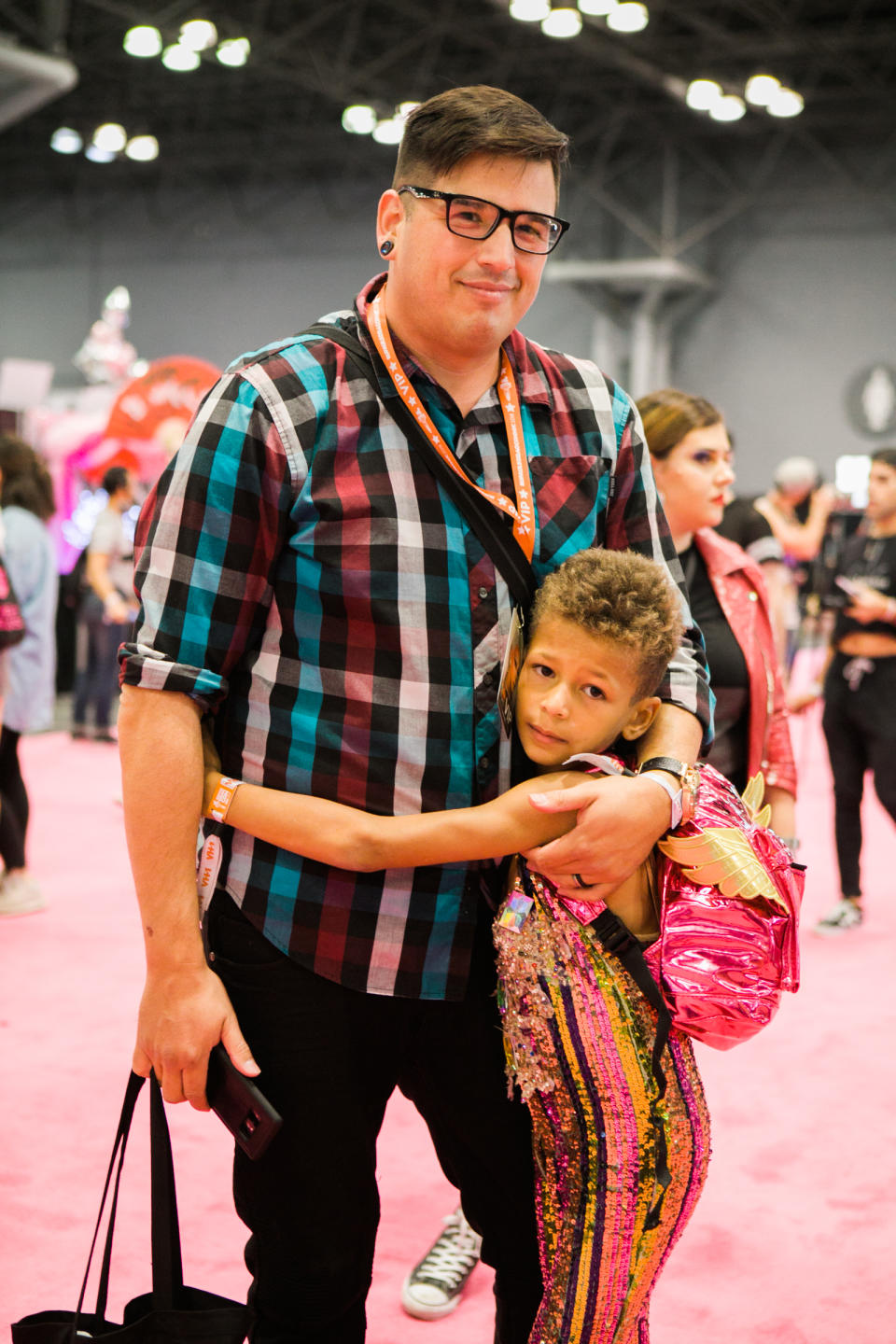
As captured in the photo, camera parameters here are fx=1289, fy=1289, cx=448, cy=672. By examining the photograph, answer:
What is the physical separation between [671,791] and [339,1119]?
48 cm

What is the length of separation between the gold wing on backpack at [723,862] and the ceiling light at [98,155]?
14.6 metres

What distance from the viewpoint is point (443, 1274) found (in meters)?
2.19

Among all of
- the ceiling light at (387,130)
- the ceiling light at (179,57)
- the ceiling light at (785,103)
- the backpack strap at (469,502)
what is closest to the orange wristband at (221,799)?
the backpack strap at (469,502)

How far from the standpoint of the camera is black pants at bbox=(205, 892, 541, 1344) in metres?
1.32

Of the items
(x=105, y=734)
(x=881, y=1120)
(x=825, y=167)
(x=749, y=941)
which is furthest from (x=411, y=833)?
(x=825, y=167)

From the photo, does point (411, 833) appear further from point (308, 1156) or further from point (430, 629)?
point (308, 1156)

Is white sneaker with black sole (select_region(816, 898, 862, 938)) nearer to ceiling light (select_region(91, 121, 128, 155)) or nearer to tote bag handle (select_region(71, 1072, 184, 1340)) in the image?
tote bag handle (select_region(71, 1072, 184, 1340))

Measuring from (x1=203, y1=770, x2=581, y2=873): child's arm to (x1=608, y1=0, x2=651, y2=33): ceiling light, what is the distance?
9.29 metres

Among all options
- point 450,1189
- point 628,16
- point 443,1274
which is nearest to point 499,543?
point 443,1274

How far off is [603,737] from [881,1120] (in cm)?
209

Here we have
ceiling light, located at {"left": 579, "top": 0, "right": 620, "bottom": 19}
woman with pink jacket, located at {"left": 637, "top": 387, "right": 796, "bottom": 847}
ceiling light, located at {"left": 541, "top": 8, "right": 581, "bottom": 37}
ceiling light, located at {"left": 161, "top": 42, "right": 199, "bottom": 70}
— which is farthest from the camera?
ceiling light, located at {"left": 161, "top": 42, "right": 199, "bottom": 70}

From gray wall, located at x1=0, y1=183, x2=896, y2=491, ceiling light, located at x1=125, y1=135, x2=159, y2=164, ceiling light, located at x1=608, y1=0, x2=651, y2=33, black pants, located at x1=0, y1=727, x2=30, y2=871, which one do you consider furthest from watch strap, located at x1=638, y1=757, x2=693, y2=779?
ceiling light, located at x1=125, y1=135, x2=159, y2=164

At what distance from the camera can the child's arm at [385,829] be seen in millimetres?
1257

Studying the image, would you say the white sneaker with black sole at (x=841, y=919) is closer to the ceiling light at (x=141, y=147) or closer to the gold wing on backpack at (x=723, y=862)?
the gold wing on backpack at (x=723, y=862)
